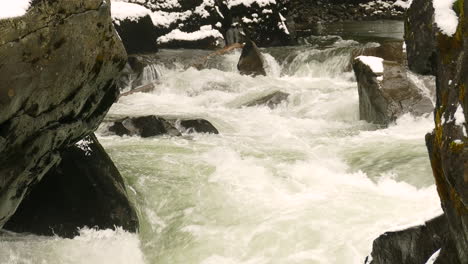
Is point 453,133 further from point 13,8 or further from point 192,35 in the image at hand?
point 192,35

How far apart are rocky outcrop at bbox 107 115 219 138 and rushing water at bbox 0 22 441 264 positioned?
0.21 metres

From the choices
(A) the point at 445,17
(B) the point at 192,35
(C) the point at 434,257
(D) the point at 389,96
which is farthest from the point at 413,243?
(B) the point at 192,35

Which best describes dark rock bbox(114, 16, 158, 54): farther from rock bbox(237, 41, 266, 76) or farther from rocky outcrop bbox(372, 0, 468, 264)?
rocky outcrop bbox(372, 0, 468, 264)

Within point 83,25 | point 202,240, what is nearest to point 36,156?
point 83,25

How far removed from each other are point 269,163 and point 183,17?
35.9 ft

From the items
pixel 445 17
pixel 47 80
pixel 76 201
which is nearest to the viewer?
pixel 445 17

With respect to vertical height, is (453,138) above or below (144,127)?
above

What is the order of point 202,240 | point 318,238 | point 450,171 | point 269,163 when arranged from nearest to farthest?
point 450,171 → point 318,238 → point 202,240 → point 269,163

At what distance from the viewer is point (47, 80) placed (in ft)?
12.4

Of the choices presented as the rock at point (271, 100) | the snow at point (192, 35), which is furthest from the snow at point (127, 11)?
the rock at point (271, 100)

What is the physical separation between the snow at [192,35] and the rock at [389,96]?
27.0ft

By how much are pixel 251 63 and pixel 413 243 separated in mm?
10923

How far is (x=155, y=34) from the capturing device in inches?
641

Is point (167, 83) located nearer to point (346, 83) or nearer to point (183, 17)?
point (346, 83)
